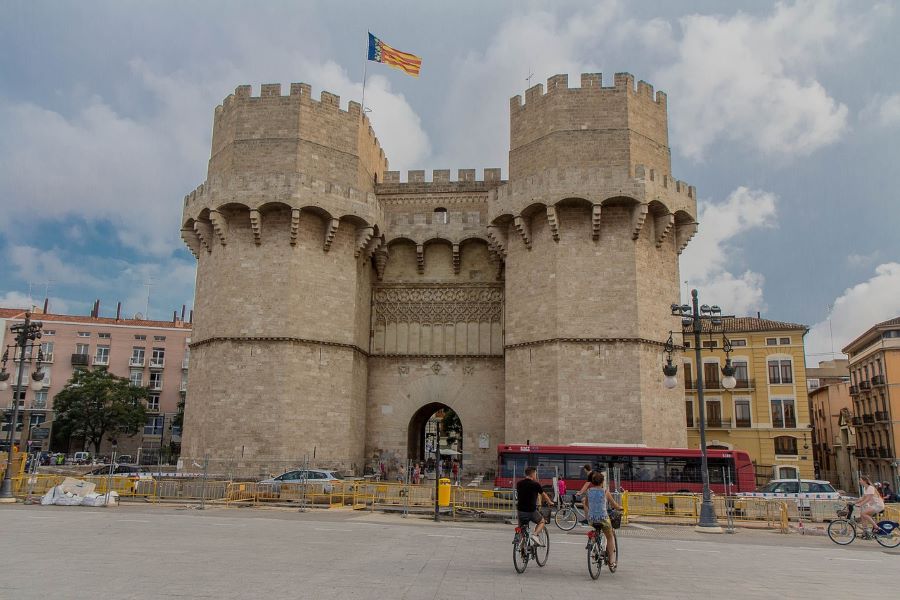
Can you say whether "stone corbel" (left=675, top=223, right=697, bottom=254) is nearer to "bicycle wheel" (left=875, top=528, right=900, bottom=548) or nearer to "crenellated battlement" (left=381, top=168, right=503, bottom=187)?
"crenellated battlement" (left=381, top=168, right=503, bottom=187)

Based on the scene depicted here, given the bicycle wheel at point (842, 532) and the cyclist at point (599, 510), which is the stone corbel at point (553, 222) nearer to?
the bicycle wheel at point (842, 532)

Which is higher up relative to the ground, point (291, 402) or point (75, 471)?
point (291, 402)

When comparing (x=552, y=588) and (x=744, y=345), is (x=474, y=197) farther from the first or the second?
(x=552, y=588)

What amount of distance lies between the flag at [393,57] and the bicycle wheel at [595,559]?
75.9 feet

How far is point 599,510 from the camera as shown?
928 centimetres

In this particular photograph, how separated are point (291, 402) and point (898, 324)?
33.8 m

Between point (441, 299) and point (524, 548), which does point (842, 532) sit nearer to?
point (524, 548)

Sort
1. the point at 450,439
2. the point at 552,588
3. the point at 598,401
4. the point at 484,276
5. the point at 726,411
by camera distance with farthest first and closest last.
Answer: the point at 450,439 < the point at 726,411 < the point at 484,276 < the point at 598,401 < the point at 552,588

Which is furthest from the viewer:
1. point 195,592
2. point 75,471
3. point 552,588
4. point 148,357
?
point 148,357

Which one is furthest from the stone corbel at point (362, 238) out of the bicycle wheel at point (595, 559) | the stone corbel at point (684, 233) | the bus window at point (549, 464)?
the bicycle wheel at point (595, 559)

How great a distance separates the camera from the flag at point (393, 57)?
2806cm

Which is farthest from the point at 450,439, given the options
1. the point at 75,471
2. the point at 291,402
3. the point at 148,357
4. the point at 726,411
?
the point at 291,402

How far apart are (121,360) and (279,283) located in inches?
1345

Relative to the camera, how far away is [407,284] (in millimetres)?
29562
